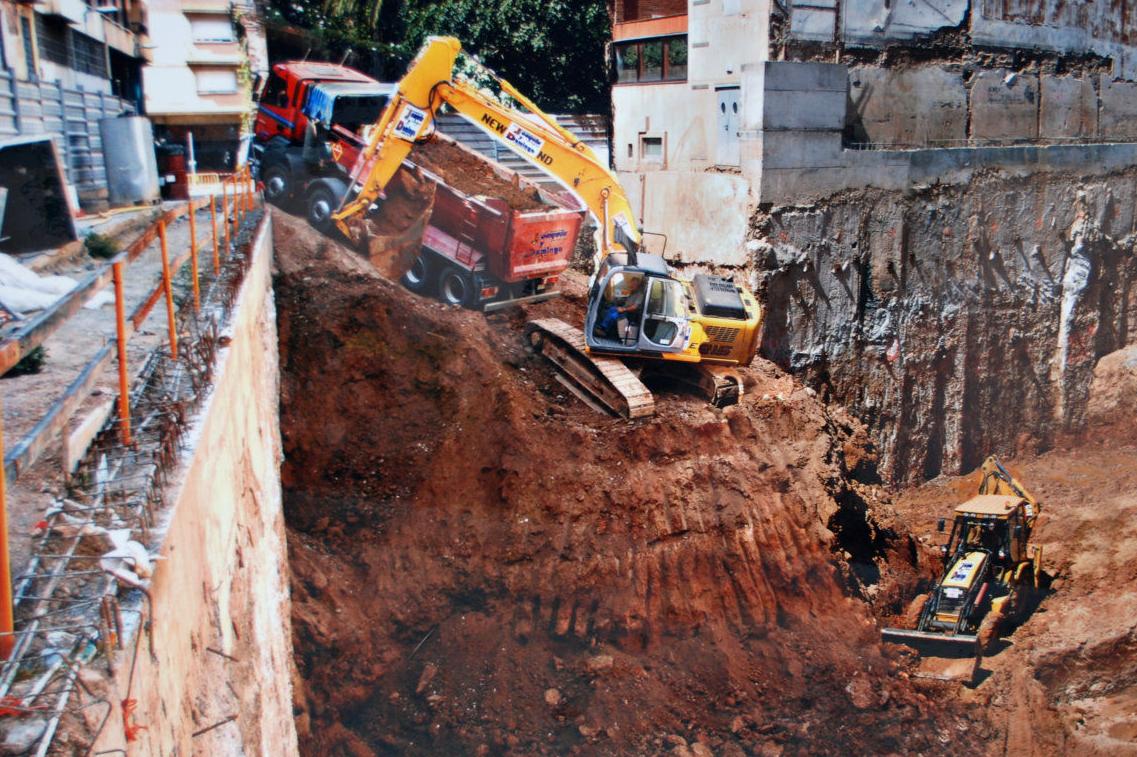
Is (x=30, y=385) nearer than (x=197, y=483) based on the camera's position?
No

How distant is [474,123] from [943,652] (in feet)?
20.0

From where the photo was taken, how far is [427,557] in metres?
7.41

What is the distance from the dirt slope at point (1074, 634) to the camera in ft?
23.9

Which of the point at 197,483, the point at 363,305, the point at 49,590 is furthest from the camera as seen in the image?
the point at 363,305

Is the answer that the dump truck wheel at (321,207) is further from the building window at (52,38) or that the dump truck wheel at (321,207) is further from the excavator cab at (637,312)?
the building window at (52,38)

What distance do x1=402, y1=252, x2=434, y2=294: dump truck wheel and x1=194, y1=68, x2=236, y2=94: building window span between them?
260 centimetres

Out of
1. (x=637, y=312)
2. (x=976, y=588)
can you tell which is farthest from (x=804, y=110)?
(x=976, y=588)

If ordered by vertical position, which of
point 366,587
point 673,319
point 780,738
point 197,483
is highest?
point 197,483

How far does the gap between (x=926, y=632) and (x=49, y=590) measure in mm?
7091

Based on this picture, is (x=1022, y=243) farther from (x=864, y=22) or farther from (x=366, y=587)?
(x=366, y=587)

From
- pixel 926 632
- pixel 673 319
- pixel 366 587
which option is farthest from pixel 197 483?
pixel 926 632

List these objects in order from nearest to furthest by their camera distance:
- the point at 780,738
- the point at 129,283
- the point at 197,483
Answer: the point at 197,483, the point at 129,283, the point at 780,738

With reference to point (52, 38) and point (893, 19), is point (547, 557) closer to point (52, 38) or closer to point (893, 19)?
point (893, 19)

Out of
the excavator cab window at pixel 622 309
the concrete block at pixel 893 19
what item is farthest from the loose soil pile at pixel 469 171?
the concrete block at pixel 893 19
